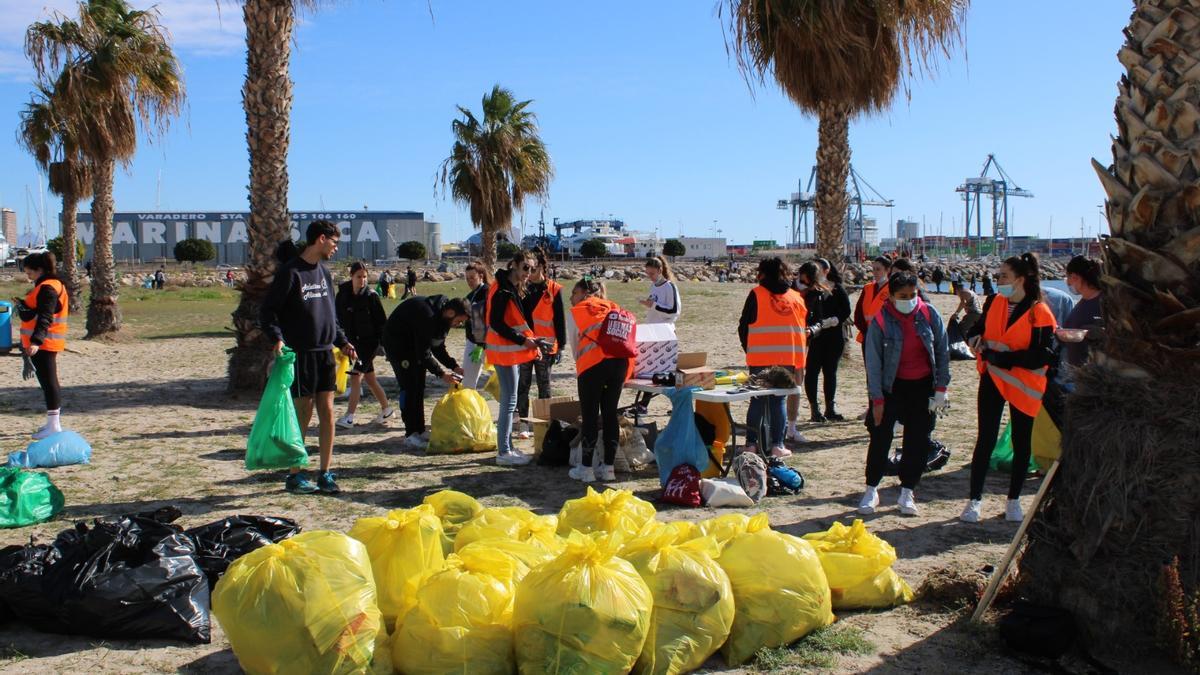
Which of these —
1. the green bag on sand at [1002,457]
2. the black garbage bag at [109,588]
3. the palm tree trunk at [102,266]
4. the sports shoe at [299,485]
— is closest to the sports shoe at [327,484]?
the sports shoe at [299,485]

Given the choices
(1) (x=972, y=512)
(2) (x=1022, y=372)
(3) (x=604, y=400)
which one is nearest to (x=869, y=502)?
(1) (x=972, y=512)

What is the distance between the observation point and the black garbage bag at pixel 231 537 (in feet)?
15.6

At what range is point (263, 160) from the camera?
12.3m

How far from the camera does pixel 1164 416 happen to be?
4.15 m

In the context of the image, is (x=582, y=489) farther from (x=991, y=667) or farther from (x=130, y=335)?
(x=130, y=335)

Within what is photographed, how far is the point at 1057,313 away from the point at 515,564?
19.5ft

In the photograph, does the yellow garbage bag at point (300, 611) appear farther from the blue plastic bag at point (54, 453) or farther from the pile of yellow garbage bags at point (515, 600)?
the blue plastic bag at point (54, 453)

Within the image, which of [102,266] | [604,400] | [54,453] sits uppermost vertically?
[102,266]

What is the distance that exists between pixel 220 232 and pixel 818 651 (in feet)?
301

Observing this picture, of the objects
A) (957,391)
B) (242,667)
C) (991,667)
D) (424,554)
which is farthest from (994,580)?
(957,391)

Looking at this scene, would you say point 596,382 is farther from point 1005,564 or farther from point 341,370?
point 341,370

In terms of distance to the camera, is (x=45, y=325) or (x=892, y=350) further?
(x=45, y=325)

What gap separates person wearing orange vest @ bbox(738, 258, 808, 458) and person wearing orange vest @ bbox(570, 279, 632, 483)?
1.48 meters

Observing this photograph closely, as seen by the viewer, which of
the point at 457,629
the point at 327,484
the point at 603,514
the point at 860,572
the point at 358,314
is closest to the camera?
the point at 457,629
